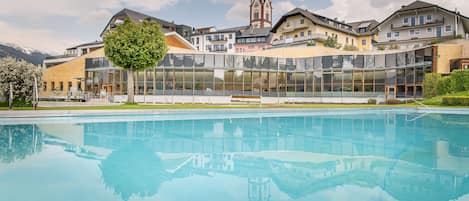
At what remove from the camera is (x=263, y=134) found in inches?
480

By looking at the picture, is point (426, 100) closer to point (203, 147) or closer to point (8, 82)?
point (203, 147)

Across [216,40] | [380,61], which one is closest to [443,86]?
[380,61]

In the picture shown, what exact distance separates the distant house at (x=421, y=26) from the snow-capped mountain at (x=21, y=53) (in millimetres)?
53666

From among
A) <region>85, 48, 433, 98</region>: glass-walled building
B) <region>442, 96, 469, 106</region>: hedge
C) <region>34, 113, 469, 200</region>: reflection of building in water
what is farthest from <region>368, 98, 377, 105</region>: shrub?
<region>34, 113, 469, 200</region>: reflection of building in water

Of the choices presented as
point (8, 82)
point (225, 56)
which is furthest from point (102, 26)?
point (8, 82)

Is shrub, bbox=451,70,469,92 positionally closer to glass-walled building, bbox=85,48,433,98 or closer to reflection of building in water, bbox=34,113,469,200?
glass-walled building, bbox=85,48,433,98

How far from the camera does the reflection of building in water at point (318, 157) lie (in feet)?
18.4

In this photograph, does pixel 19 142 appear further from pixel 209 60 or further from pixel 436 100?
pixel 436 100

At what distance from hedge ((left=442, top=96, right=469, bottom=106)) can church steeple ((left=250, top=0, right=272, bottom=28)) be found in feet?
218

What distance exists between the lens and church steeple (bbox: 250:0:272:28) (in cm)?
8838

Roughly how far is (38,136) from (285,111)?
1531cm

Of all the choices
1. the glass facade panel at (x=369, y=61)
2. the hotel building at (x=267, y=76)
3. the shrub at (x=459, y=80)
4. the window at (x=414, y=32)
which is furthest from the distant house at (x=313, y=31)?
the shrub at (x=459, y=80)

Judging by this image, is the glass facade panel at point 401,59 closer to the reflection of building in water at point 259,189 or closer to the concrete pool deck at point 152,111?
the concrete pool deck at point 152,111

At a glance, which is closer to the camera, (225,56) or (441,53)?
(441,53)
